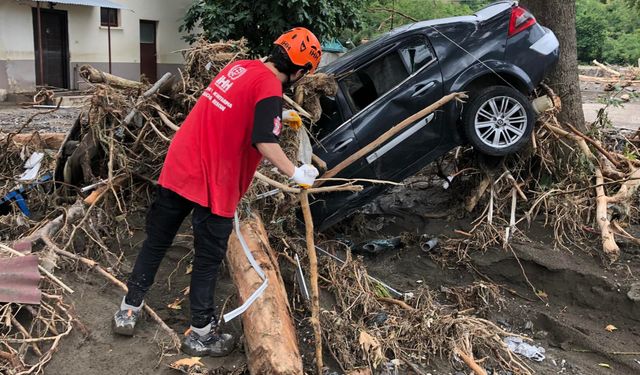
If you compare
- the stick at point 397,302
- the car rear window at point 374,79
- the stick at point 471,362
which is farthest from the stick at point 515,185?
the stick at point 471,362

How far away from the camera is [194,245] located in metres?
3.37

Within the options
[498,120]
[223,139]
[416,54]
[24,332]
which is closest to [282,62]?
[223,139]

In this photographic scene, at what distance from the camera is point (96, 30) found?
17.0 meters

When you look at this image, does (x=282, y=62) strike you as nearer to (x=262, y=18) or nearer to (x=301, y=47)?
(x=301, y=47)

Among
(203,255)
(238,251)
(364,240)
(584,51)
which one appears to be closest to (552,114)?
(364,240)

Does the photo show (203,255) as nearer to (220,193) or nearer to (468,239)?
(220,193)

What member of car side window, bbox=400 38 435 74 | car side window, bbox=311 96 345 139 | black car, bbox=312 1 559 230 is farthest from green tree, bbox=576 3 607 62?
car side window, bbox=311 96 345 139

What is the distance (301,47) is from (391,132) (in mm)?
1647

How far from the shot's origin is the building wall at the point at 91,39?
14.6m

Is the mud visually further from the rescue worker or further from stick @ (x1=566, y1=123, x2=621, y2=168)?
stick @ (x1=566, y1=123, x2=621, y2=168)

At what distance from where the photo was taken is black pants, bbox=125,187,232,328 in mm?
3273

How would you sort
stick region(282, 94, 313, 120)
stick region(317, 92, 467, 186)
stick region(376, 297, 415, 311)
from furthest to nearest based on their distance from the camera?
stick region(282, 94, 313, 120) → stick region(317, 92, 467, 186) → stick region(376, 297, 415, 311)

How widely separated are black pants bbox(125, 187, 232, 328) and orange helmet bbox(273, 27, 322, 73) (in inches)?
39.5

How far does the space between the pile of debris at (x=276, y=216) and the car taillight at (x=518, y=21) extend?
96 cm
